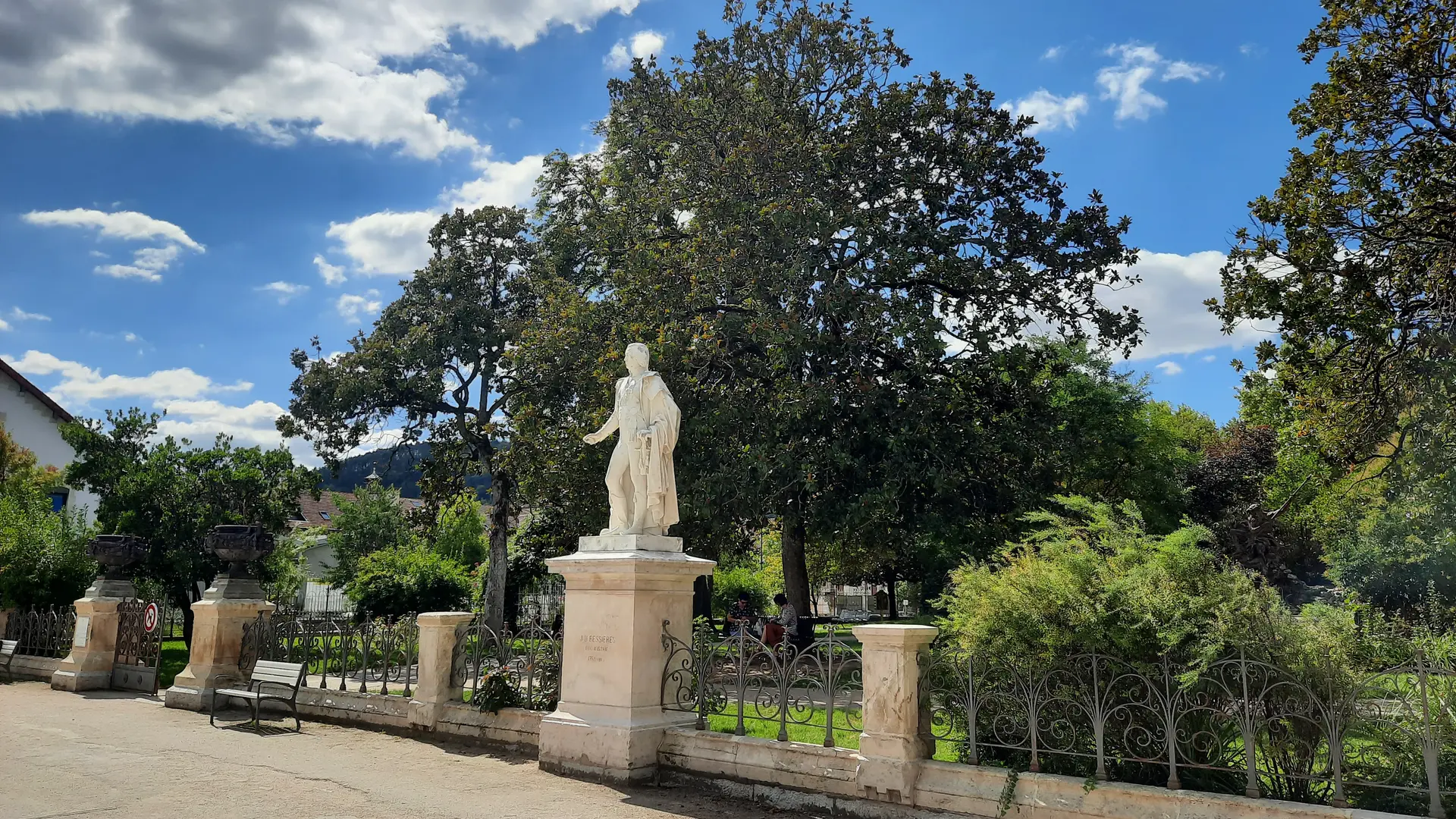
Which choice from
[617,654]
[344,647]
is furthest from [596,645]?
[344,647]

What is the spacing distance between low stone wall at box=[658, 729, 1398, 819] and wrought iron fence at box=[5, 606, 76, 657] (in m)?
12.9

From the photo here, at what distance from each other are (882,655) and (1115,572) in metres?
1.78

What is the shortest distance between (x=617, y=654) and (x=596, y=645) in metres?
0.27

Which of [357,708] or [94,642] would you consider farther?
[94,642]

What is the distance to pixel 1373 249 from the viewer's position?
1199 cm

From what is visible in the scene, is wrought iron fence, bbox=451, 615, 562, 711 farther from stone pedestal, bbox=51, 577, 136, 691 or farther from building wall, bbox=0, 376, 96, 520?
building wall, bbox=0, 376, 96, 520

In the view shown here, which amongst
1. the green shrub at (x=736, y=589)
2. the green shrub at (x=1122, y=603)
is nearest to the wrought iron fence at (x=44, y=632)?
the green shrub at (x=1122, y=603)

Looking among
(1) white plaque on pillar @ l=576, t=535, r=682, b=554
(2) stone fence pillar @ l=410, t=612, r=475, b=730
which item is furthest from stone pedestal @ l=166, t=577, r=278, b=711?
(1) white plaque on pillar @ l=576, t=535, r=682, b=554

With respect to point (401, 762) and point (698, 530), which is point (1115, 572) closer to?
point (401, 762)

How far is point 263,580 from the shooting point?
866 inches

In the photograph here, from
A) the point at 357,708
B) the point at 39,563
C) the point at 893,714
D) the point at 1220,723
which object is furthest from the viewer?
the point at 39,563

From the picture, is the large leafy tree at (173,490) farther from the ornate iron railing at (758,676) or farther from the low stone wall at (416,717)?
the ornate iron railing at (758,676)

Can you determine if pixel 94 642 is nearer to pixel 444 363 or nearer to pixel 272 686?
pixel 272 686

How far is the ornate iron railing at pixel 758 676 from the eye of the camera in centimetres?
757
